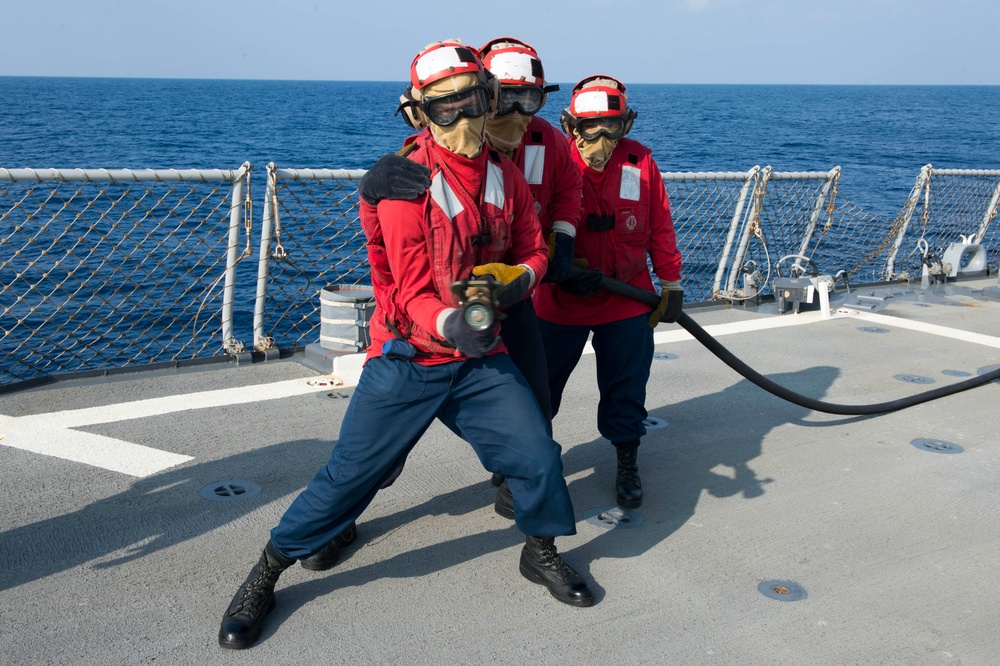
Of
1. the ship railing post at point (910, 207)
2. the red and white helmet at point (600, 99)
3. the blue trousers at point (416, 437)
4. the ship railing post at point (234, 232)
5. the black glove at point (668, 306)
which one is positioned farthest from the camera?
the ship railing post at point (910, 207)

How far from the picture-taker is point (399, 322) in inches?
121

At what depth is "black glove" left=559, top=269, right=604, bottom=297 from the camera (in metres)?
3.78

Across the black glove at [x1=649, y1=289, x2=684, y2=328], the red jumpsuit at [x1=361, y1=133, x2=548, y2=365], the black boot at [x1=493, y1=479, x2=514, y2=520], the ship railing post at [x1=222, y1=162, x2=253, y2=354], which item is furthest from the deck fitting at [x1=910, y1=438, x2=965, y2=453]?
the ship railing post at [x1=222, y1=162, x2=253, y2=354]

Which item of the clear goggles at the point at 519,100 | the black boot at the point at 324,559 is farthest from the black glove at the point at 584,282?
the black boot at the point at 324,559

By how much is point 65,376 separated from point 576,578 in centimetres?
345

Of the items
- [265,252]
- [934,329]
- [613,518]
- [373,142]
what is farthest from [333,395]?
[373,142]

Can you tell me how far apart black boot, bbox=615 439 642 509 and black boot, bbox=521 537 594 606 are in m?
0.78

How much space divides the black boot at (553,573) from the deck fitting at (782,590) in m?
0.63

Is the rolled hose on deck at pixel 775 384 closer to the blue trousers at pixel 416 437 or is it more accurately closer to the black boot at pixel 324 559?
the blue trousers at pixel 416 437

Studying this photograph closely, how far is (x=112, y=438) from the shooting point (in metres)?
4.49

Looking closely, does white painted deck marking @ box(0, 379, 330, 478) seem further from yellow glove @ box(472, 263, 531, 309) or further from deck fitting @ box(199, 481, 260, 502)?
yellow glove @ box(472, 263, 531, 309)

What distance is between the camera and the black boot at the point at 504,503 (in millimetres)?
3869

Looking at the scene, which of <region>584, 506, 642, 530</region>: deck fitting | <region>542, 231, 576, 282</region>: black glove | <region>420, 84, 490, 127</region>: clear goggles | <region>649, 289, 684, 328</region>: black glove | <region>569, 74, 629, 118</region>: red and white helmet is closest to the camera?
<region>420, 84, 490, 127</region>: clear goggles

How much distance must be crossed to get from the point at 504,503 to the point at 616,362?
785 mm
